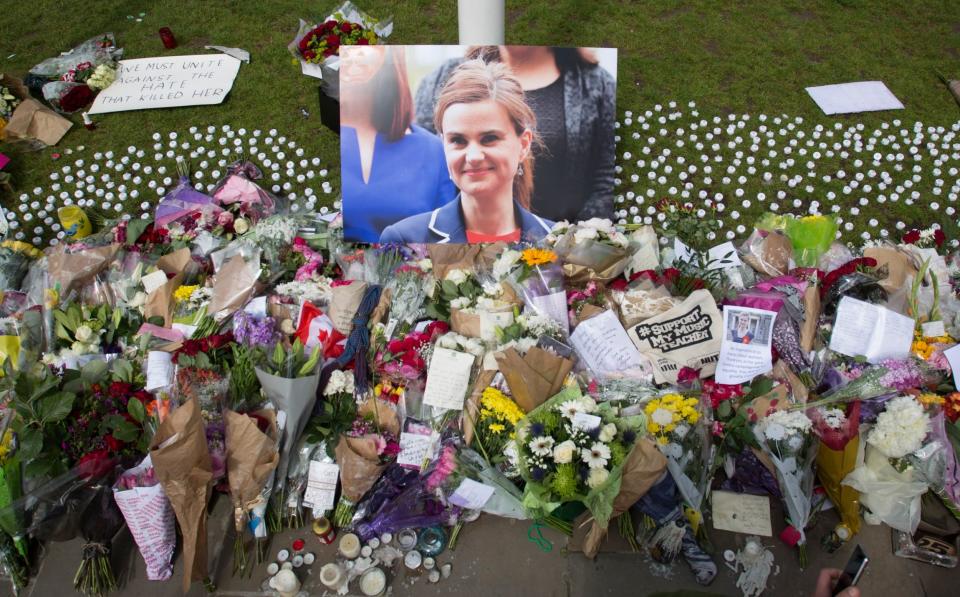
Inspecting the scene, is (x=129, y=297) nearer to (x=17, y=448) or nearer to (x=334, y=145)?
(x=17, y=448)

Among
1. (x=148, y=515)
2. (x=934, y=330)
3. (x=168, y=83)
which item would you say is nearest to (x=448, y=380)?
(x=148, y=515)

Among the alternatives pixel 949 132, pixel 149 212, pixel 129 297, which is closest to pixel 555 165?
pixel 129 297

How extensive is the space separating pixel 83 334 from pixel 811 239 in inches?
158

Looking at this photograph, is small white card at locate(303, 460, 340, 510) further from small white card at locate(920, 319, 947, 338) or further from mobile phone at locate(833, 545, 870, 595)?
small white card at locate(920, 319, 947, 338)

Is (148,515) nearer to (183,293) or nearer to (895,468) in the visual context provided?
(183,293)

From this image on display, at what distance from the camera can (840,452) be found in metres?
2.81

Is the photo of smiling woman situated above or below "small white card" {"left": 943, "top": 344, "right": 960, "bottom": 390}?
above

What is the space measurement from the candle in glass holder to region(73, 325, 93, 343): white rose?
11.1 ft

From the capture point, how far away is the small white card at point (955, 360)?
10.1ft

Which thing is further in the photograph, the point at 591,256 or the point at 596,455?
the point at 591,256

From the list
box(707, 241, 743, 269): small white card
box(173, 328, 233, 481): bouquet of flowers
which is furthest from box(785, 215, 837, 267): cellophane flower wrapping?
box(173, 328, 233, 481): bouquet of flowers

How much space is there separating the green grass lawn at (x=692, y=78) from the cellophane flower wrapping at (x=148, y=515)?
2.38m

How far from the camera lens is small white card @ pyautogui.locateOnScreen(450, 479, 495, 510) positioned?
2871mm

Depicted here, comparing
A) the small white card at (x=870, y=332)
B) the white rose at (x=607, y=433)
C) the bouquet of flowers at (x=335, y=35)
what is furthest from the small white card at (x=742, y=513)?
the bouquet of flowers at (x=335, y=35)
